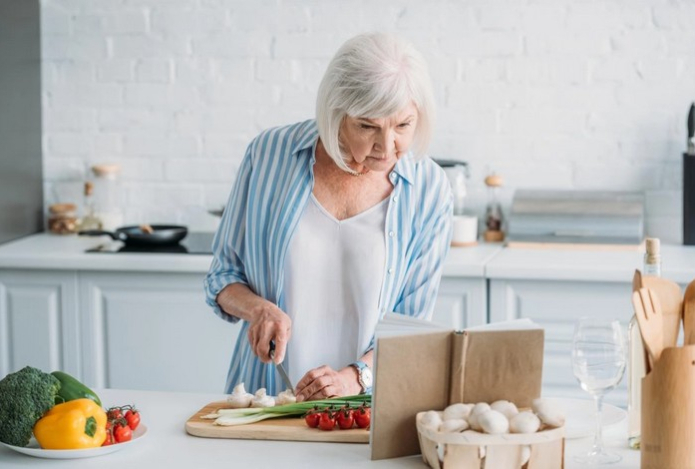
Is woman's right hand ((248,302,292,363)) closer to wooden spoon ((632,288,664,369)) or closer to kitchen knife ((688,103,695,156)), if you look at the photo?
wooden spoon ((632,288,664,369))

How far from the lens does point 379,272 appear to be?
2.56m

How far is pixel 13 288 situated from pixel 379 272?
1811mm

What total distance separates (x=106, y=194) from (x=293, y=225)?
1982 mm

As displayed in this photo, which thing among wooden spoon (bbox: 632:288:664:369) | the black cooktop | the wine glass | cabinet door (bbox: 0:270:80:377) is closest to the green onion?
the wine glass

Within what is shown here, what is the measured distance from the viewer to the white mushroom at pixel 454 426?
1735 mm

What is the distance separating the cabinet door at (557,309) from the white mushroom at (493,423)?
6.00ft

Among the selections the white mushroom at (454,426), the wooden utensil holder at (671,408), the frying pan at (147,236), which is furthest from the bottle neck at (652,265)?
the frying pan at (147,236)

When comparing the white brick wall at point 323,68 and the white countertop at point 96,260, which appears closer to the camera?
the white countertop at point 96,260

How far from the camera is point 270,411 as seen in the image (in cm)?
206

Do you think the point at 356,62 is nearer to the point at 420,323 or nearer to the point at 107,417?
the point at 420,323

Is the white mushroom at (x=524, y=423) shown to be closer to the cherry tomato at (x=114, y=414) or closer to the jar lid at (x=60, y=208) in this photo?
the cherry tomato at (x=114, y=414)

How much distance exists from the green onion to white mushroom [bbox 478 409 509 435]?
409 millimetres

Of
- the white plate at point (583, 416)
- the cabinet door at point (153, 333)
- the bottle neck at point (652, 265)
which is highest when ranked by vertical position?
the bottle neck at point (652, 265)

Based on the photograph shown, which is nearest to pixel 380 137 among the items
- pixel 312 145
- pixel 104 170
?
pixel 312 145
